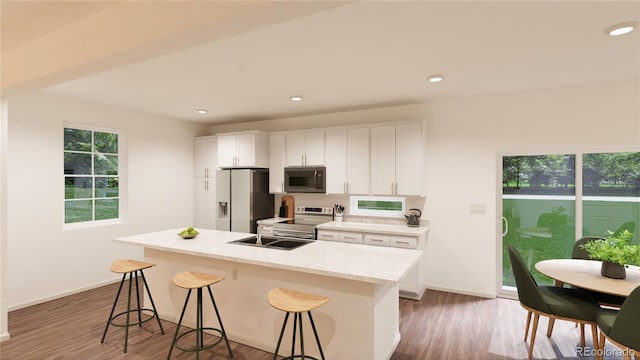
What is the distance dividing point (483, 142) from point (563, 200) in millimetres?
1124

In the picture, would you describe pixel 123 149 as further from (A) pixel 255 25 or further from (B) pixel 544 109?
(B) pixel 544 109

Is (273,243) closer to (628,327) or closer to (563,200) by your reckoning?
(628,327)

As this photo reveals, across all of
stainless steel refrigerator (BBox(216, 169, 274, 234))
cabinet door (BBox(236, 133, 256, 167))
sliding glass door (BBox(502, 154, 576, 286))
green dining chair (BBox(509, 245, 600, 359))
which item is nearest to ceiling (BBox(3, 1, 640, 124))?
cabinet door (BBox(236, 133, 256, 167))

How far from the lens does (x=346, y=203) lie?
4910mm

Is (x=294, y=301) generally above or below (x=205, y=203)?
below

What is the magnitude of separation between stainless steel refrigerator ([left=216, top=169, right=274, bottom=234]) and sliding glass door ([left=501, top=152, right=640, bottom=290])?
11.4 ft

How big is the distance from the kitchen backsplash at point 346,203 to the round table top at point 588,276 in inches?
66.6

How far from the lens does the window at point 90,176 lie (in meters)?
4.31

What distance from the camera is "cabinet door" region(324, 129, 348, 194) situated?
15.3 ft

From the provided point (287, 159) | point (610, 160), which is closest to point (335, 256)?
point (287, 159)

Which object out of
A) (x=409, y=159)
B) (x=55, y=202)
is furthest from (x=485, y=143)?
(x=55, y=202)

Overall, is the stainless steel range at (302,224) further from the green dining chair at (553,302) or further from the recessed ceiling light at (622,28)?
the recessed ceiling light at (622,28)

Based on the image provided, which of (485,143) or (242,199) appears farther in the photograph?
(242,199)

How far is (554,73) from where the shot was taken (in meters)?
3.16
